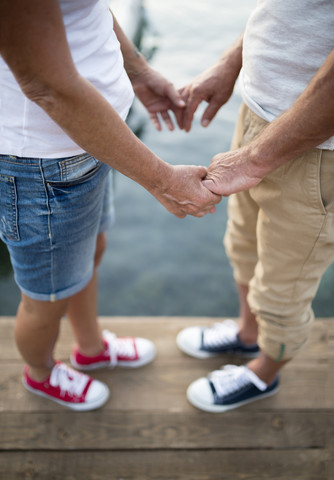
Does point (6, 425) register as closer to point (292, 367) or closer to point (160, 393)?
point (160, 393)

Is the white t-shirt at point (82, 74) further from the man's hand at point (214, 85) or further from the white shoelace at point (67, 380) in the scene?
the white shoelace at point (67, 380)

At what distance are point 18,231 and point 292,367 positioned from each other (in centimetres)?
114

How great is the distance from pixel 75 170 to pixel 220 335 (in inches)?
38.6

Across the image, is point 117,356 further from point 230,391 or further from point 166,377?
point 230,391

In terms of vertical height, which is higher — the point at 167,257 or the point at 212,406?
the point at 212,406

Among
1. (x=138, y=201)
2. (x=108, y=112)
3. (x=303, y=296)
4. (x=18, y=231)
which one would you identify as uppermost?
(x=108, y=112)

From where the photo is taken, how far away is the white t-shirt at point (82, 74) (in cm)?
91

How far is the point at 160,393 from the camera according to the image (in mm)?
1614

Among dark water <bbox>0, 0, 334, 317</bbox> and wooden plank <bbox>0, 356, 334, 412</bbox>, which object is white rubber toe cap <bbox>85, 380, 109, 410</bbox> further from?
dark water <bbox>0, 0, 334, 317</bbox>

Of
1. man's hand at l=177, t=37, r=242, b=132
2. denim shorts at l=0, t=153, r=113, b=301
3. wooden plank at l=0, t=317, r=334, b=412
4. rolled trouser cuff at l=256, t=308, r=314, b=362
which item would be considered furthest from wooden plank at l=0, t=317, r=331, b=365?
man's hand at l=177, t=37, r=242, b=132

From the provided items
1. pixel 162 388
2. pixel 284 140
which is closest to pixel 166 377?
pixel 162 388

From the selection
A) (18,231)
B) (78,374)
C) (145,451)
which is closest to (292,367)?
(145,451)

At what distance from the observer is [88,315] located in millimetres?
1586

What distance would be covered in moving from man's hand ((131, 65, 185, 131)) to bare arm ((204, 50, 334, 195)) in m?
0.41
